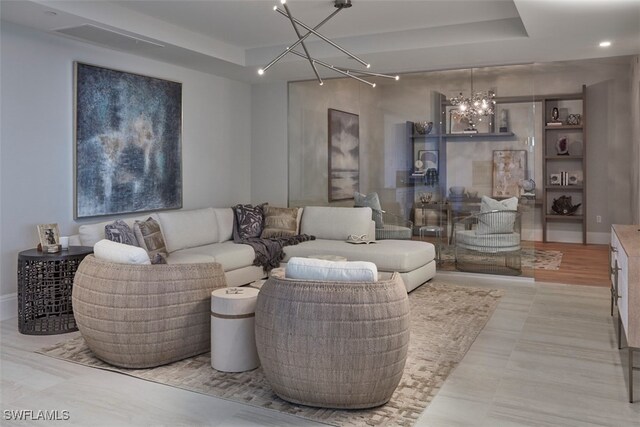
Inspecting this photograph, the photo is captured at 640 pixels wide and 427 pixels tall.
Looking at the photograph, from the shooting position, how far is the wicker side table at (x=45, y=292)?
412 cm

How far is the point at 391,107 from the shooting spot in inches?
259

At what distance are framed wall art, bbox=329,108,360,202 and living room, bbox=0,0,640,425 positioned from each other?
0.10 m

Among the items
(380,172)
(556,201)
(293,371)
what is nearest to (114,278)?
(293,371)

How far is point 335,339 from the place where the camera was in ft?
8.55

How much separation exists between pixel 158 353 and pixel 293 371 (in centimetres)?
105

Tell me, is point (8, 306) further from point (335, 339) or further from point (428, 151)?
point (428, 151)

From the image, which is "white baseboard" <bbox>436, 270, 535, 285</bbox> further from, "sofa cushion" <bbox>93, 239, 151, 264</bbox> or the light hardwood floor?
"sofa cushion" <bbox>93, 239, 151, 264</bbox>

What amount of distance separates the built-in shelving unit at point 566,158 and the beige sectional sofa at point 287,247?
4.11m

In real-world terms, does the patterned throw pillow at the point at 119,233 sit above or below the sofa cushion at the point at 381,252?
above

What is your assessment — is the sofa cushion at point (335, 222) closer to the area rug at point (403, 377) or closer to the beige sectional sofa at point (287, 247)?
the beige sectional sofa at point (287, 247)

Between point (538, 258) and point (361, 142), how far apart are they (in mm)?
3042

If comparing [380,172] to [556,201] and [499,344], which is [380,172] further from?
[556,201]

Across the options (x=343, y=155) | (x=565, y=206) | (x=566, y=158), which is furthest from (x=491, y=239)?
(x=566, y=158)

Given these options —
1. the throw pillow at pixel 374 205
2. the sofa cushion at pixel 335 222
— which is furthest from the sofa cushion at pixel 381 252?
the throw pillow at pixel 374 205
